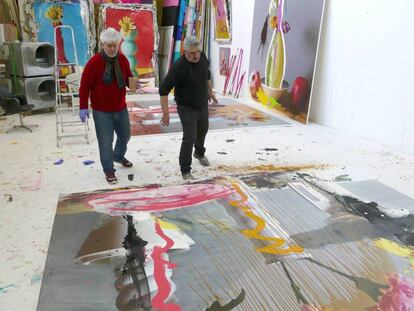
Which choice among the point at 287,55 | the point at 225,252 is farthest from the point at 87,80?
the point at 287,55

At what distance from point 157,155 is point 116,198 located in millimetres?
1102

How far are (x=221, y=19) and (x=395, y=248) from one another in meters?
5.90

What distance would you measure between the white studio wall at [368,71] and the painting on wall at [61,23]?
4278 mm

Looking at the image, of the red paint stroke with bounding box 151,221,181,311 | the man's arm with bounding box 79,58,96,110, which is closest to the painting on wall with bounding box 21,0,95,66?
the man's arm with bounding box 79,58,96,110

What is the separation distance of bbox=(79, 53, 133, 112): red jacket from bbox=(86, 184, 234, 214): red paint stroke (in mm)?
705

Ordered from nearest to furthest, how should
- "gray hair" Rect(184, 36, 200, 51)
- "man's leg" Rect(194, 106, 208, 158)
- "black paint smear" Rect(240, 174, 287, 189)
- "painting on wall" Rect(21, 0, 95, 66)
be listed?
"gray hair" Rect(184, 36, 200, 51) → "black paint smear" Rect(240, 174, 287, 189) → "man's leg" Rect(194, 106, 208, 158) → "painting on wall" Rect(21, 0, 95, 66)

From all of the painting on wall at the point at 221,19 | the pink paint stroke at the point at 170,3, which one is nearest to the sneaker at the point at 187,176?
the painting on wall at the point at 221,19

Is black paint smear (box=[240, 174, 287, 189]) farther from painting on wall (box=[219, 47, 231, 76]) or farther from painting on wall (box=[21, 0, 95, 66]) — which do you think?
painting on wall (box=[21, 0, 95, 66])

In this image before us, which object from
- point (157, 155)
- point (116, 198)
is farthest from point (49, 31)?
point (116, 198)

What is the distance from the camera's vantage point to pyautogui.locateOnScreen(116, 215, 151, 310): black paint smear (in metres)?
1.78

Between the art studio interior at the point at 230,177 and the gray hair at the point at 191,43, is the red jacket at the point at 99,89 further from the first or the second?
the gray hair at the point at 191,43

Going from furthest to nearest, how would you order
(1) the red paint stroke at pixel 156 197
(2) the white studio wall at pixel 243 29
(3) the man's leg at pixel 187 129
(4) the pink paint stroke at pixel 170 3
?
(4) the pink paint stroke at pixel 170 3, (2) the white studio wall at pixel 243 29, (3) the man's leg at pixel 187 129, (1) the red paint stroke at pixel 156 197

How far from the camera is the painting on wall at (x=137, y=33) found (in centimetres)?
757

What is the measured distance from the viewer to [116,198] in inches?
112
